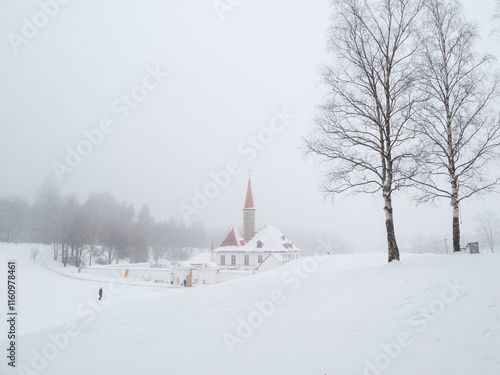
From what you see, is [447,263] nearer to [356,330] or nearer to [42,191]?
[356,330]

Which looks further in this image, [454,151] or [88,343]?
[454,151]

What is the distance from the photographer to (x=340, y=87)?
38.0 feet

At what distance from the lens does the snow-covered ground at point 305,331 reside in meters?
4.55

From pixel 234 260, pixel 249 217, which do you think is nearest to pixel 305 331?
pixel 234 260

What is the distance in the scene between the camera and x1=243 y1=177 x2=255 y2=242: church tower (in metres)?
64.7

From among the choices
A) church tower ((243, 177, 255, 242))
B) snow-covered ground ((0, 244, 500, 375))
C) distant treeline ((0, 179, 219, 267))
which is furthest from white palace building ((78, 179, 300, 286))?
snow-covered ground ((0, 244, 500, 375))

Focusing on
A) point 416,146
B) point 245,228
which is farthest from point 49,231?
point 416,146

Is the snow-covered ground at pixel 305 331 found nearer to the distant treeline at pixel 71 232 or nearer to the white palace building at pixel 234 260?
the white palace building at pixel 234 260

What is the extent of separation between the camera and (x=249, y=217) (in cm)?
6519

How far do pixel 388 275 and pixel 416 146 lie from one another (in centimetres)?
604

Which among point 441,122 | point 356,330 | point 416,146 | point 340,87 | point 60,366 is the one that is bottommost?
point 60,366

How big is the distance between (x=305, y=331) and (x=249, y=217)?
195 feet

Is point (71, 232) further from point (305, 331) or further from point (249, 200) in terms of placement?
point (305, 331)

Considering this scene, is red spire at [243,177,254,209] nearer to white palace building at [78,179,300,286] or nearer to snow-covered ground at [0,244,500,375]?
white palace building at [78,179,300,286]
